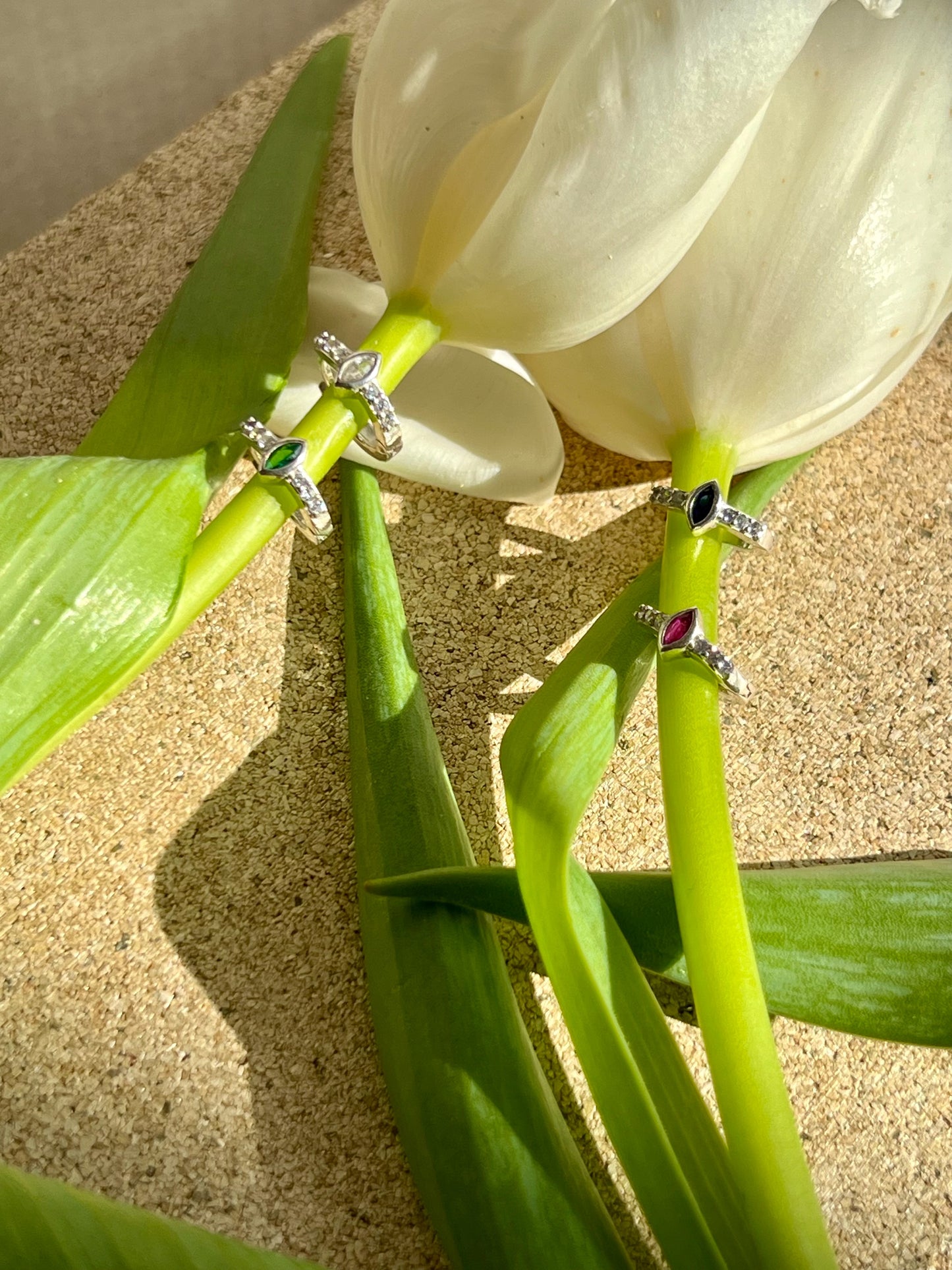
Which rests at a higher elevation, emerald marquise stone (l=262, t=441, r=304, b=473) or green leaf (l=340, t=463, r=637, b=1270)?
emerald marquise stone (l=262, t=441, r=304, b=473)

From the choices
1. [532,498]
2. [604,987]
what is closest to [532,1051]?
[604,987]

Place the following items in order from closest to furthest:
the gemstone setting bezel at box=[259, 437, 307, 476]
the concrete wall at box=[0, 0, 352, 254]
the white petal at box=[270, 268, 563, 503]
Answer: the gemstone setting bezel at box=[259, 437, 307, 476] → the white petal at box=[270, 268, 563, 503] → the concrete wall at box=[0, 0, 352, 254]

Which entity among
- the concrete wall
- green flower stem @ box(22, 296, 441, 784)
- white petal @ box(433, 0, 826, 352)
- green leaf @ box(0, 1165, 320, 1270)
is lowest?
green leaf @ box(0, 1165, 320, 1270)

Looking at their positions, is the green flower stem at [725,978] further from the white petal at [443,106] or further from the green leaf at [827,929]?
the white petal at [443,106]

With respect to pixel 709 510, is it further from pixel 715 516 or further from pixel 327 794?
pixel 327 794

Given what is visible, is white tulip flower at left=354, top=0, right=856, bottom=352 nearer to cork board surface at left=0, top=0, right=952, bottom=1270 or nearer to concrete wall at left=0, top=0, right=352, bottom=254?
cork board surface at left=0, top=0, right=952, bottom=1270

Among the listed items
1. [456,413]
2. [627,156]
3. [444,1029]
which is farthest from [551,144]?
[444,1029]

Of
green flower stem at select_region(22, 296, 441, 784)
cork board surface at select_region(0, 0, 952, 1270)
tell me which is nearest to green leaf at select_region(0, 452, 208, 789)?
green flower stem at select_region(22, 296, 441, 784)
